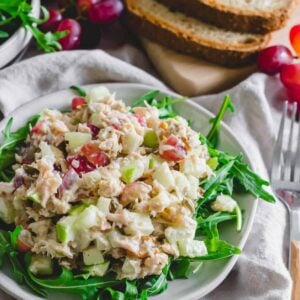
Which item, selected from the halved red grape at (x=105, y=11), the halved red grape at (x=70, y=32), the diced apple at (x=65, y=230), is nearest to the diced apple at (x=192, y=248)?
the diced apple at (x=65, y=230)

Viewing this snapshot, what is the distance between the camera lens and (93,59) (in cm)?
315

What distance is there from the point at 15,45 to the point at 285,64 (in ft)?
4.29

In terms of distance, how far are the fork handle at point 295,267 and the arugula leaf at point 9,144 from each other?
3.68ft

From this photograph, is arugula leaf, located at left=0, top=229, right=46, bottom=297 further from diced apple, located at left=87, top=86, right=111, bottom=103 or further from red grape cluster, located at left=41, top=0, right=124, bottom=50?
red grape cluster, located at left=41, top=0, right=124, bottom=50

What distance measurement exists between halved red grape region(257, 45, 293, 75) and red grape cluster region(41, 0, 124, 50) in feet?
2.60

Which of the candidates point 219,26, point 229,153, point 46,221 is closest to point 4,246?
point 46,221

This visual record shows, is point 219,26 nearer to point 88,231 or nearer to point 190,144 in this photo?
point 190,144

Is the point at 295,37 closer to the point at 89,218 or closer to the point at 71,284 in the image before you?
the point at 89,218

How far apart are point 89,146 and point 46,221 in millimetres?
315

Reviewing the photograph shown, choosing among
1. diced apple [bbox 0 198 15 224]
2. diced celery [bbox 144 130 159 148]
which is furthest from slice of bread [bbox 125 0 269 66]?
diced apple [bbox 0 198 15 224]

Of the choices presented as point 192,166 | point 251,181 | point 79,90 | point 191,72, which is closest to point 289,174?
point 251,181

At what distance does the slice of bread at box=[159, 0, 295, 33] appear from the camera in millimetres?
3387

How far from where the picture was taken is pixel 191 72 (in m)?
3.30

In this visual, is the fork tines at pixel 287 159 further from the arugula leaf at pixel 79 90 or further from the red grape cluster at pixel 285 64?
the arugula leaf at pixel 79 90
